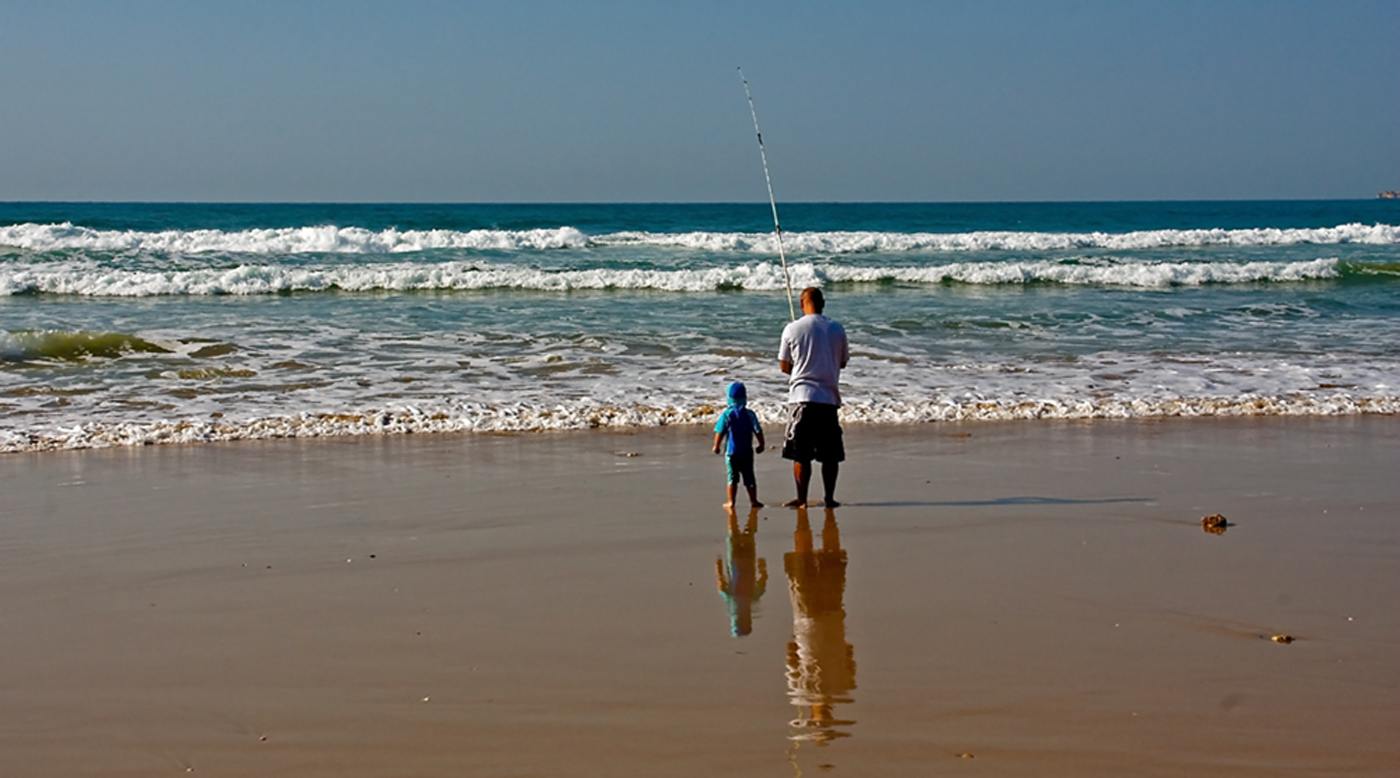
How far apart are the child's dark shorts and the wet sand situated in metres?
0.28

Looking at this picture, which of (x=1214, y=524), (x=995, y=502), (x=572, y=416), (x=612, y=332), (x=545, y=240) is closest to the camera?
(x=1214, y=524)

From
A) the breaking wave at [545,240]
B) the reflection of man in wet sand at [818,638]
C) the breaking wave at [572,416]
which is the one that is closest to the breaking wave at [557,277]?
the breaking wave at [545,240]

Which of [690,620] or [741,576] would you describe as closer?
[690,620]

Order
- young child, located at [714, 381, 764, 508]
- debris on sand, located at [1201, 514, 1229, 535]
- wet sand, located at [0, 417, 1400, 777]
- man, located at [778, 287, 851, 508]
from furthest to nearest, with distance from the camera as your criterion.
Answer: man, located at [778, 287, 851, 508] → young child, located at [714, 381, 764, 508] → debris on sand, located at [1201, 514, 1229, 535] → wet sand, located at [0, 417, 1400, 777]

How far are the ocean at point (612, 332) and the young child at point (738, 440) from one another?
2.72 metres

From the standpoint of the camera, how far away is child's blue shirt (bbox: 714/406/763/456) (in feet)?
20.0

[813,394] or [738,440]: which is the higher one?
[813,394]

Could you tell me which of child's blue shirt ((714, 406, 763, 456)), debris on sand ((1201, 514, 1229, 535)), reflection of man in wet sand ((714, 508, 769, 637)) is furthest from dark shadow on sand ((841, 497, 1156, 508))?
reflection of man in wet sand ((714, 508, 769, 637))

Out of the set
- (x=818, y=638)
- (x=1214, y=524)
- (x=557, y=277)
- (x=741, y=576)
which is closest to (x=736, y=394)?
(x=741, y=576)

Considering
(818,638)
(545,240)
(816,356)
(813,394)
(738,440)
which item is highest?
(545,240)

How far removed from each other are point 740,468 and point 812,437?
17.0 inches

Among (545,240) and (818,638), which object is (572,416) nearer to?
(818,638)

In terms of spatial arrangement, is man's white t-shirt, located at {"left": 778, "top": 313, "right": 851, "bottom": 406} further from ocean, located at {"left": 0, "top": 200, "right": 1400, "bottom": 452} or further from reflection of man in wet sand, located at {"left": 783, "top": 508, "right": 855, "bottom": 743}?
ocean, located at {"left": 0, "top": 200, "right": 1400, "bottom": 452}

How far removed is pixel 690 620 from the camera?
13.9ft
